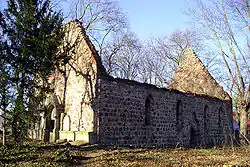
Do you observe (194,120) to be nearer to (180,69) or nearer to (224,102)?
(224,102)

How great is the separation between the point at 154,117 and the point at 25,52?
7849mm

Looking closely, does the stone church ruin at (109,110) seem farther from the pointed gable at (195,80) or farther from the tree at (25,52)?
the pointed gable at (195,80)

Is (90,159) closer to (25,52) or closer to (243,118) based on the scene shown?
(25,52)

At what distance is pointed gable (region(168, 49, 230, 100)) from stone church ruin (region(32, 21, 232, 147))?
379 cm

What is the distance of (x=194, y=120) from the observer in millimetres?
20172

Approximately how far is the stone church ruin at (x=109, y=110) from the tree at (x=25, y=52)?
87.7 inches

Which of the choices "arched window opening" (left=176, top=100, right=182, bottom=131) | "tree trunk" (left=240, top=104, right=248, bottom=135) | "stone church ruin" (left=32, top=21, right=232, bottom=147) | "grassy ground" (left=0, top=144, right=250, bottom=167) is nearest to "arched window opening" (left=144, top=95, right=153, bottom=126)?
"stone church ruin" (left=32, top=21, right=232, bottom=147)

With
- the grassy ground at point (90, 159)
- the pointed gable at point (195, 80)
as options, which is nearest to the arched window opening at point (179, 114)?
the pointed gable at point (195, 80)

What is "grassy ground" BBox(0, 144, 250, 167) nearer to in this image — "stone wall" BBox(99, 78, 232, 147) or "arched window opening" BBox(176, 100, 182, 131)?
"stone wall" BBox(99, 78, 232, 147)

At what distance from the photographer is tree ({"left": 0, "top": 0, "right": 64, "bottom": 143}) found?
42.0 feet

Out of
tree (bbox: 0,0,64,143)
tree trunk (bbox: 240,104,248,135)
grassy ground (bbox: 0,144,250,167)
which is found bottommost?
grassy ground (bbox: 0,144,250,167)

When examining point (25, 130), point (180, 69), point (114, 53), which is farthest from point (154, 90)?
point (114, 53)

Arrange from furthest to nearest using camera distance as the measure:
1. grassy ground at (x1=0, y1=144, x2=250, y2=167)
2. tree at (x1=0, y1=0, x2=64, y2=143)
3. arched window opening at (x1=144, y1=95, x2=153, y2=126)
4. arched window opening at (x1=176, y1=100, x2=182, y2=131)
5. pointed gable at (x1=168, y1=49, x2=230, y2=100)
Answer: pointed gable at (x1=168, y1=49, x2=230, y2=100) < arched window opening at (x1=176, y1=100, x2=182, y2=131) < arched window opening at (x1=144, y1=95, x2=153, y2=126) < tree at (x1=0, y1=0, x2=64, y2=143) < grassy ground at (x1=0, y1=144, x2=250, y2=167)

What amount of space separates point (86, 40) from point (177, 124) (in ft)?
25.4
